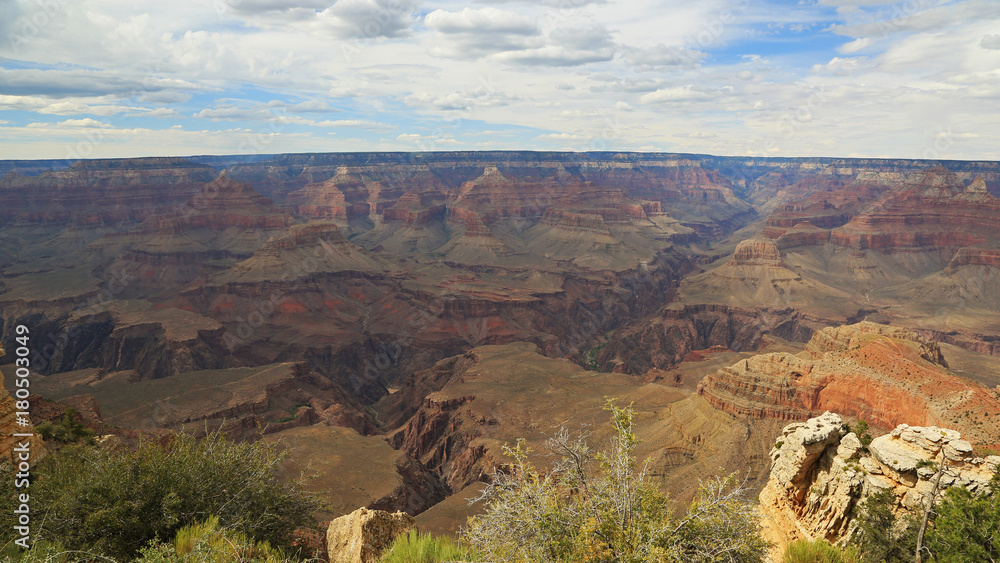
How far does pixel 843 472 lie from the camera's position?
63.0 feet

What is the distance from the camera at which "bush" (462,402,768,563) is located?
11667mm

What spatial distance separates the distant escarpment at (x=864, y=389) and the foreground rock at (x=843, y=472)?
3490 centimetres

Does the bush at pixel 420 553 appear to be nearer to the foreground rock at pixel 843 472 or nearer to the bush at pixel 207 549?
the bush at pixel 207 549

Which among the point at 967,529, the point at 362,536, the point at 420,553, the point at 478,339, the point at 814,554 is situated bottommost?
the point at 478,339

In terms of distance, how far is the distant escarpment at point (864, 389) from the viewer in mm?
45781

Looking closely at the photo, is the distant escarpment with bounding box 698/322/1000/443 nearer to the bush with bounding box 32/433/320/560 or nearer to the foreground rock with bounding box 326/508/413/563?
the foreground rock with bounding box 326/508/413/563

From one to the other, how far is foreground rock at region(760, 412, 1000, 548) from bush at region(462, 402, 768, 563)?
648cm

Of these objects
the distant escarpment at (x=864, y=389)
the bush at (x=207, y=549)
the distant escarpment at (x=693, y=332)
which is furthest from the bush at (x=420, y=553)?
the distant escarpment at (x=693, y=332)

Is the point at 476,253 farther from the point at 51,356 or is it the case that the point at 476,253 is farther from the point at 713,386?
the point at 713,386

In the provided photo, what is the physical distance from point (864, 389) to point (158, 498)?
59440 millimetres

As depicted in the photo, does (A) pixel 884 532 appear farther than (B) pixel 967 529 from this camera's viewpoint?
Yes

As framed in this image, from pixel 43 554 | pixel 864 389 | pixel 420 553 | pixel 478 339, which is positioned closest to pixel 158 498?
pixel 43 554

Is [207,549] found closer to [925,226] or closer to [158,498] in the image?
[158,498]

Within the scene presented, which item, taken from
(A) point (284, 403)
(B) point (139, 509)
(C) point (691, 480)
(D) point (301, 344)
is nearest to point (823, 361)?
(C) point (691, 480)
